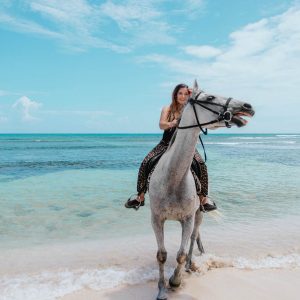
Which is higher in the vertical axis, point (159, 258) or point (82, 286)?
point (159, 258)

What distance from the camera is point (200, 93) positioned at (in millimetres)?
3879

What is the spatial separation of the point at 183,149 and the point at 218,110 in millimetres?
632

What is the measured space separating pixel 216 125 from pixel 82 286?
3249 mm

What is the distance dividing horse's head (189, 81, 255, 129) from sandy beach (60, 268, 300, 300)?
8.32 feet

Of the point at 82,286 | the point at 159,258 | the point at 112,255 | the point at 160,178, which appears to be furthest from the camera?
the point at 112,255

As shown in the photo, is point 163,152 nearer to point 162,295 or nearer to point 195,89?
point 195,89

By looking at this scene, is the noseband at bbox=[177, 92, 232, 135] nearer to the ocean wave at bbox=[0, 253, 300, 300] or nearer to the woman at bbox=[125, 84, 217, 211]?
the woman at bbox=[125, 84, 217, 211]

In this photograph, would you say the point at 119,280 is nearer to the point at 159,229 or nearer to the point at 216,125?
the point at 159,229

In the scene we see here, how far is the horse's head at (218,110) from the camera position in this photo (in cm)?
361

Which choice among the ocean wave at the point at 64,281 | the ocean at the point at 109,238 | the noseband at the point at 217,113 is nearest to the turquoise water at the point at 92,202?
the ocean at the point at 109,238

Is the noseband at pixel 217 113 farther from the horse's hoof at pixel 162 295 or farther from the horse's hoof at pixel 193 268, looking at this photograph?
the horse's hoof at pixel 193 268

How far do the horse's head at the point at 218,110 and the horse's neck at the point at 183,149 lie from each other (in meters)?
0.11

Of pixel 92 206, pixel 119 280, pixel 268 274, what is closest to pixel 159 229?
pixel 119 280

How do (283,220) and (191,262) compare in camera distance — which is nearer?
(191,262)
